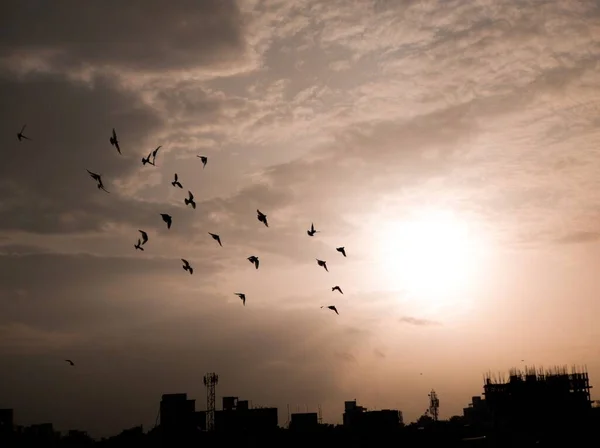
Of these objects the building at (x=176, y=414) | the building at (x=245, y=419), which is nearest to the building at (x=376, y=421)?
the building at (x=245, y=419)

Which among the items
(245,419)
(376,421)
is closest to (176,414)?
(245,419)

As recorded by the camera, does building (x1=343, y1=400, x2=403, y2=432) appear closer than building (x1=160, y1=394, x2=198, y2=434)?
No

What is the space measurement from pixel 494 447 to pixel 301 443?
2551cm

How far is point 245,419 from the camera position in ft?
312

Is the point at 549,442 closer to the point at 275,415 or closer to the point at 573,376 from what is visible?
the point at 573,376

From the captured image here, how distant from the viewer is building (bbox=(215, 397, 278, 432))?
90938 mm

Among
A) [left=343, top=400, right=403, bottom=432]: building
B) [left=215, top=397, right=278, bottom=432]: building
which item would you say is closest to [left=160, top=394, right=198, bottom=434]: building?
[left=215, top=397, right=278, bottom=432]: building

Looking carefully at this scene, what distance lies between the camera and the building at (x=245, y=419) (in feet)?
298

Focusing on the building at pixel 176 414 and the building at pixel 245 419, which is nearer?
the building at pixel 176 414

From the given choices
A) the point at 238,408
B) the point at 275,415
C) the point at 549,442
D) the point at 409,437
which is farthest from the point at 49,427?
the point at 549,442

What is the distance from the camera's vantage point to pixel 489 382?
336ft

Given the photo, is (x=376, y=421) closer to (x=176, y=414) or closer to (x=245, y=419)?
(x=245, y=419)

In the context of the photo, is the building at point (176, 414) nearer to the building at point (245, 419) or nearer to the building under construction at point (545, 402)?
the building at point (245, 419)

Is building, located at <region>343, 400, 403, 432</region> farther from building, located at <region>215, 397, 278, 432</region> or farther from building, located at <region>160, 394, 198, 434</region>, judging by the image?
building, located at <region>160, 394, 198, 434</region>
